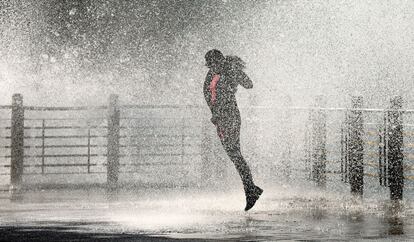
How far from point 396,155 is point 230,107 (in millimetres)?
3151

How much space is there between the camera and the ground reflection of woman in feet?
30.7

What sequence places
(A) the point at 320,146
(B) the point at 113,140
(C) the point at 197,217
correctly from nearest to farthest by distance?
(C) the point at 197,217
(A) the point at 320,146
(B) the point at 113,140

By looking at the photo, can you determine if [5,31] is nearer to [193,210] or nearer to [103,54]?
[103,54]

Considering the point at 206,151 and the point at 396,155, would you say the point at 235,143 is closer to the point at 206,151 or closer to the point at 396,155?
the point at 396,155

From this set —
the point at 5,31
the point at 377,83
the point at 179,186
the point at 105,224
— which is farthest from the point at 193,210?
the point at 377,83

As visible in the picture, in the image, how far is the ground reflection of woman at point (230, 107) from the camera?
935cm

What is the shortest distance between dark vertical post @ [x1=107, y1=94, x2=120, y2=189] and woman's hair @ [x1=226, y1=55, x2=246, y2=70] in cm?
475

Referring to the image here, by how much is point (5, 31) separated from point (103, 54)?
21.2 ft

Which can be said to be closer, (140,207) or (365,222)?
(365,222)

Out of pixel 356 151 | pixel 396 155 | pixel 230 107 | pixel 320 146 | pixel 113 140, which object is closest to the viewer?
pixel 230 107

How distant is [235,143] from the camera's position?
9.41 meters

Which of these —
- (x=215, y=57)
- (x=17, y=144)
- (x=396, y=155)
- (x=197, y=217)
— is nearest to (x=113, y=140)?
(x=17, y=144)

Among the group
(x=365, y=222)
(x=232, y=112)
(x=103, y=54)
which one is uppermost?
(x=103, y=54)

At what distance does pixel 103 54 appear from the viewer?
50.8 meters
